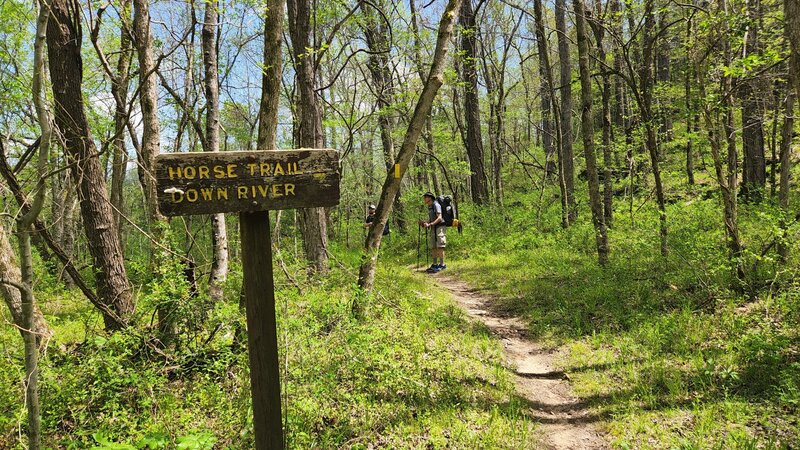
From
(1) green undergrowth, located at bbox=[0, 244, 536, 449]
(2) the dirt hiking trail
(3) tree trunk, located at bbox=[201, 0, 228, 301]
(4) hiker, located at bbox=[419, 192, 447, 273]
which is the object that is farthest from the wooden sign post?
(4) hiker, located at bbox=[419, 192, 447, 273]

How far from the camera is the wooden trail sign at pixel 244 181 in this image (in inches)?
92.2

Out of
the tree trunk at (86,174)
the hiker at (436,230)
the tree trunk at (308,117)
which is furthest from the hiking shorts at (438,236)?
the tree trunk at (86,174)

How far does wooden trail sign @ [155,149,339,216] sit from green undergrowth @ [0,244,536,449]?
55.4 inches

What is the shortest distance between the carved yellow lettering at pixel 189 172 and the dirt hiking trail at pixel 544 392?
3.66 metres

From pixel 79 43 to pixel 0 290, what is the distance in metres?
3.18

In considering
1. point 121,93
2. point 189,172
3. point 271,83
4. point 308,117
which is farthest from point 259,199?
point 121,93

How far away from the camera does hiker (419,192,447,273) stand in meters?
10.8

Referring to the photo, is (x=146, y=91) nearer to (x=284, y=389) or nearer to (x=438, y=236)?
(x=284, y=389)

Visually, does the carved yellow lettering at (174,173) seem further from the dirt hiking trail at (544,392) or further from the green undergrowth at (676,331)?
the green undergrowth at (676,331)

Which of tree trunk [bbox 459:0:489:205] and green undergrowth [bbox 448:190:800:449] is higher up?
tree trunk [bbox 459:0:489:205]

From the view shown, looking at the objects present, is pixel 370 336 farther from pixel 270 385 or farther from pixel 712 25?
pixel 712 25

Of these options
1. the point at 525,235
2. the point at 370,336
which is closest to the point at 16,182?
the point at 370,336

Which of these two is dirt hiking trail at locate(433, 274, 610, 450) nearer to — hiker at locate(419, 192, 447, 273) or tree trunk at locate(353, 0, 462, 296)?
tree trunk at locate(353, 0, 462, 296)

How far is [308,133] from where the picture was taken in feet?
27.2
